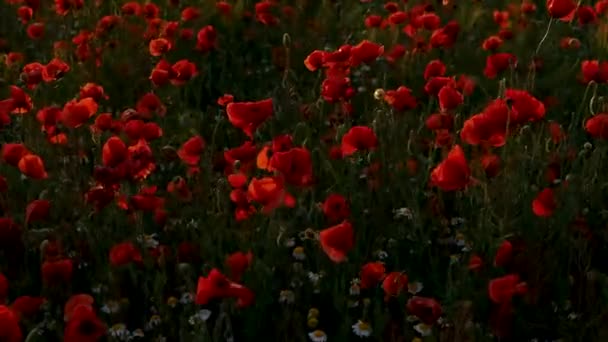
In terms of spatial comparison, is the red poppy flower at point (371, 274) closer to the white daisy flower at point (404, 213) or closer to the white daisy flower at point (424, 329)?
the white daisy flower at point (424, 329)

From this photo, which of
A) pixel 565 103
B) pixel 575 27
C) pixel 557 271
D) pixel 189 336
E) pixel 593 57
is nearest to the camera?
pixel 189 336

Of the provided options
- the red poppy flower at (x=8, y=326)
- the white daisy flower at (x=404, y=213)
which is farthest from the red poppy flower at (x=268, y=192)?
the red poppy flower at (x=8, y=326)

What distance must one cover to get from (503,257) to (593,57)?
2250 millimetres

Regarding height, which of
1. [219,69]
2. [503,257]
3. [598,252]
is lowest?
[219,69]

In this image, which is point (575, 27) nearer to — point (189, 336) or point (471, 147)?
point (471, 147)

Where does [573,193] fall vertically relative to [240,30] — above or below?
above

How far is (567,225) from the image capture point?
8.93ft

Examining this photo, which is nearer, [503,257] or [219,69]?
[503,257]

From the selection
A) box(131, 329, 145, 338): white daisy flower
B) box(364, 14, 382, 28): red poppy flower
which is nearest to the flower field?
box(131, 329, 145, 338): white daisy flower

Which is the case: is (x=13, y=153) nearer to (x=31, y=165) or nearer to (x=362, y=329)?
(x=31, y=165)

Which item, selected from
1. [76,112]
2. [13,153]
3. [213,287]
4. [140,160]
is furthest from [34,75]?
[213,287]

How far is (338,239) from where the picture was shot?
7.60 ft

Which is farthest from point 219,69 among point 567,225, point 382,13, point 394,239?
point 567,225

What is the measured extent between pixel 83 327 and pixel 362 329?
2.40 ft
